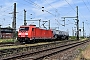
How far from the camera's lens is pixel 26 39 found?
37375 mm

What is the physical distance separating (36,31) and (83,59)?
26.7 meters

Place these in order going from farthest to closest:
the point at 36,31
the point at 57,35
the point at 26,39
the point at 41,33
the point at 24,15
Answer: the point at 57,35 < the point at 24,15 < the point at 41,33 < the point at 36,31 < the point at 26,39

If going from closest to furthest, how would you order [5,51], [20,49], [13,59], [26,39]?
[13,59] < [5,51] < [20,49] < [26,39]

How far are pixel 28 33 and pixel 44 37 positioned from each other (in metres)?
10.3

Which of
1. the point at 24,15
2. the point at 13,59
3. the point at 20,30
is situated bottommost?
the point at 13,59

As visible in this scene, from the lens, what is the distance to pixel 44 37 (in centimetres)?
4806

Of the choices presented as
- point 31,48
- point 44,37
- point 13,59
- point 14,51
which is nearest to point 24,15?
point 44,37

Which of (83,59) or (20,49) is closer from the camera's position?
(83,59)

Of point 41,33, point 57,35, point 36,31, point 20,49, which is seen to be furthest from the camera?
point 57,35

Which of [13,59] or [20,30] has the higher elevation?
[20,30]

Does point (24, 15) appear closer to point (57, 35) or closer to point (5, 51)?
point (57, 35)

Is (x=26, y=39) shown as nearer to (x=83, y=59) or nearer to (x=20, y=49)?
(x=20, y=49)

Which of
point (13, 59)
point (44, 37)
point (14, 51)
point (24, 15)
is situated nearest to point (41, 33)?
point (44, 37)

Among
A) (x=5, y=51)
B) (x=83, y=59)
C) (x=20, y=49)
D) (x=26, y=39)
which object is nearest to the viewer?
(x=83, y=59)
